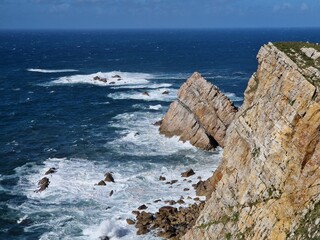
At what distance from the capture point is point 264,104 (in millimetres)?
40344

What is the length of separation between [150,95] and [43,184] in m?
57.4

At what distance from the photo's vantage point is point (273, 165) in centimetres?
3525

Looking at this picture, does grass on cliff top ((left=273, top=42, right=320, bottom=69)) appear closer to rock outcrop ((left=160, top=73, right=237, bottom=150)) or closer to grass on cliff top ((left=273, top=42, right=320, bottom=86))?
grass on cliff top ((left=273, top=42, right=320, bottom=86))

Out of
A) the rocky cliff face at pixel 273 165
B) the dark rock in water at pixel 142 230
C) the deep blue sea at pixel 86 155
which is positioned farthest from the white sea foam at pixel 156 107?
the rocky cliff face at pixel 273 165

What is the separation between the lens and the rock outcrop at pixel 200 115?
255 ft

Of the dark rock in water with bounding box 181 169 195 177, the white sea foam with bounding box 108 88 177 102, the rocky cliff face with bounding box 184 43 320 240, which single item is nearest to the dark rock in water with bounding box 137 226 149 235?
the rocky cliff face with bounding box 184 43 320 240

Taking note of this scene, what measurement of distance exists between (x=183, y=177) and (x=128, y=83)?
246ft

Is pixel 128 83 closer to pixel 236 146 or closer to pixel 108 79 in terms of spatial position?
pixel 108 79

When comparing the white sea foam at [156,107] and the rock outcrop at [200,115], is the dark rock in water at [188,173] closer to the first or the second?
the rock outcrop at [200,115]

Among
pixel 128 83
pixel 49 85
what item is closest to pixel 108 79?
pixel 128 83

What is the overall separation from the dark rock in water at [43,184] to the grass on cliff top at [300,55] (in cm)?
3672

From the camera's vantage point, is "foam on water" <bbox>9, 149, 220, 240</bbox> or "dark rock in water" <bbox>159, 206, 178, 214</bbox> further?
"dark rock in water" <bbox>159, 206, 178, 214</bbox>

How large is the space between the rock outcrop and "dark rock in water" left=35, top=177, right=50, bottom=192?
2589 cm

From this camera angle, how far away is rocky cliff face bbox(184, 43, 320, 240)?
31859 millimetres
